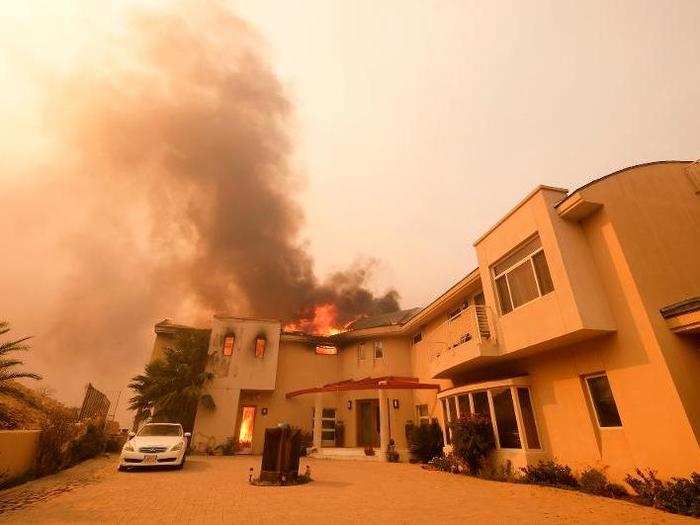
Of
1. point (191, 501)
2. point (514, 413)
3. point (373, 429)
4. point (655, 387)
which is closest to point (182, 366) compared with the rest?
point (373, 429)

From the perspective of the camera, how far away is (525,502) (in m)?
8.03

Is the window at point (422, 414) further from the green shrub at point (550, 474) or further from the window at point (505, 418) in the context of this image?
the green shrub at point (550, 474)

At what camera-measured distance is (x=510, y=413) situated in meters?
12.5

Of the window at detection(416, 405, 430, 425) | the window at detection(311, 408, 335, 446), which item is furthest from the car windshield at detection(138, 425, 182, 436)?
the window at detection(416, 405, 430, 425)

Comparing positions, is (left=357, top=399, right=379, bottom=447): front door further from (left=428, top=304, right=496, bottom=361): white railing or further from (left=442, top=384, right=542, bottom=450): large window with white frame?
(left=442, top=384, right=542, bottom=450): large window with white frame

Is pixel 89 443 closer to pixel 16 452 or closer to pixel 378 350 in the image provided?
pixel 16 452

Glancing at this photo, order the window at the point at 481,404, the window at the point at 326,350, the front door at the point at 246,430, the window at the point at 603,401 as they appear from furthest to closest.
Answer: the window at the point at 326,350
the front door at the point at 246,430
the window at the point at 481,404
the window at the point at 603,401

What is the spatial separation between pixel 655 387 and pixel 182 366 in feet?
72.5

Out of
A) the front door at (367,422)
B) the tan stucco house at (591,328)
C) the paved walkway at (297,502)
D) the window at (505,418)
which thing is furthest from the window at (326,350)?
the paved walkway at (297,502)

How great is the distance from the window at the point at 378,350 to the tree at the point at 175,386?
35.7ft

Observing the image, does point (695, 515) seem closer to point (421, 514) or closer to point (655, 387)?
point (655, 387)

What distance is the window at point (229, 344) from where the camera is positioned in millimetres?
23297

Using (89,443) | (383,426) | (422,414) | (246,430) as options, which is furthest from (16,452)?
(422,414)

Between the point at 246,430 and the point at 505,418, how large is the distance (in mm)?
16899
